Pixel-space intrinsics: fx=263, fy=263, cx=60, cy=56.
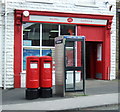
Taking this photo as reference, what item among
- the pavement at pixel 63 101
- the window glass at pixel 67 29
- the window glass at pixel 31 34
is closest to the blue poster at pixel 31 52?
the window glass at pixel 31 34

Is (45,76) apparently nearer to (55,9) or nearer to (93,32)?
(55,9)

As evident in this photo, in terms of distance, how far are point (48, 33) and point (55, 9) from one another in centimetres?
135

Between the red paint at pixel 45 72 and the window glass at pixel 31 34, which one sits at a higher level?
the window glass at pixel 31 34

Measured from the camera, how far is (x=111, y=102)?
30.0 ft

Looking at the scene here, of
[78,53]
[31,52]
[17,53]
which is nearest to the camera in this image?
[78,53]

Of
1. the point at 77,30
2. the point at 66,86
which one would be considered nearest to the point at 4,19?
the point at 77,30

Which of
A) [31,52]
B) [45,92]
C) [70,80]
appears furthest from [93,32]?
[45,92]

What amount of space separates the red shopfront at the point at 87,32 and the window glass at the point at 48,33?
13cm

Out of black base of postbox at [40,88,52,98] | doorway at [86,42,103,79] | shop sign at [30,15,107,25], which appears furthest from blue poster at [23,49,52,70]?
black base of postbox at [40,88,52,98]

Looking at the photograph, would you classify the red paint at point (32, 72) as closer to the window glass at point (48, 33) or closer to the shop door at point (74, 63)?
the shop door at point (74, 63)

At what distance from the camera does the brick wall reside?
13.4 meters

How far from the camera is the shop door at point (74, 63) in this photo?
1041cm

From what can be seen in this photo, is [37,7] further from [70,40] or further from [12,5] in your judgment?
[70,40]

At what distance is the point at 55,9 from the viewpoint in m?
14.2
